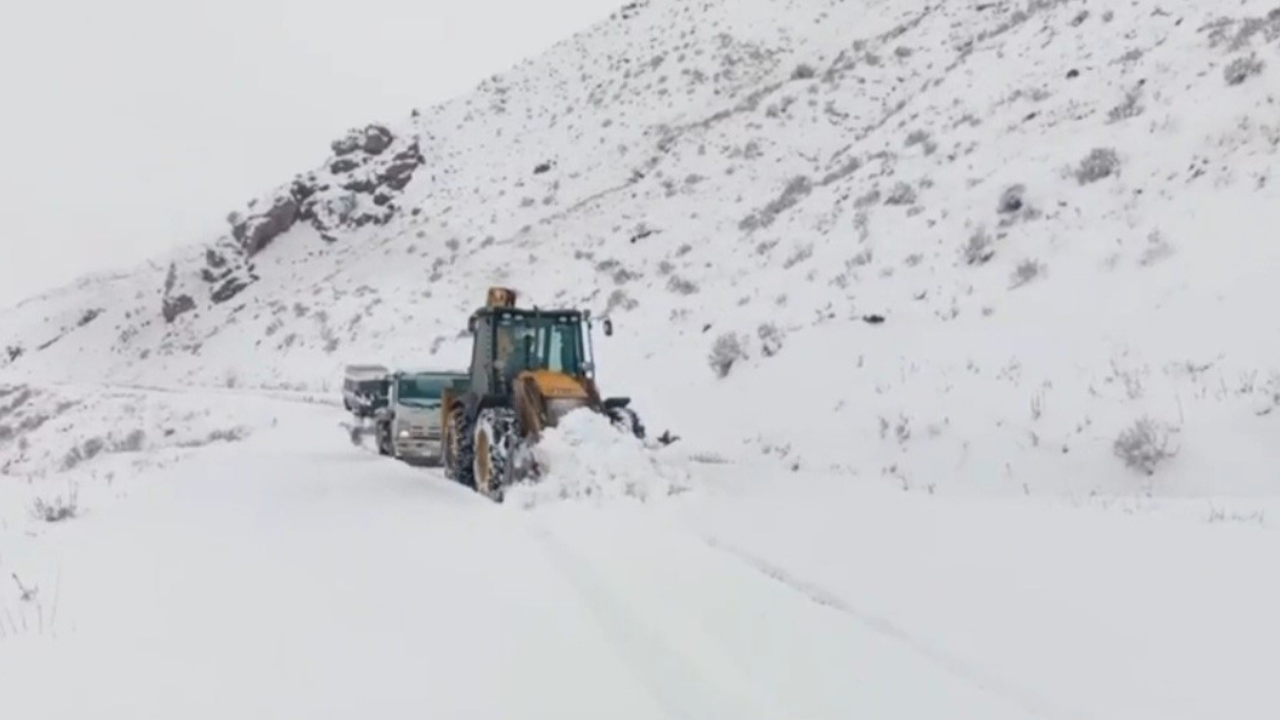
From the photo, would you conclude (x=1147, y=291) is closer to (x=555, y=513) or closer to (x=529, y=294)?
(x=555, y=513)

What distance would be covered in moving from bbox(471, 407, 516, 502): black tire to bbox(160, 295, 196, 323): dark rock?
146 feet

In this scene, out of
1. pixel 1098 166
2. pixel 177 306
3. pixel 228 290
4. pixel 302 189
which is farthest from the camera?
pixel 302 189

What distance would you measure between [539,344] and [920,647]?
842cm

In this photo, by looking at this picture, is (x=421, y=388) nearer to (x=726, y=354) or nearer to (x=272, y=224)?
(x=726, y=354)

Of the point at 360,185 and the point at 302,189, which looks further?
the point at 302,189

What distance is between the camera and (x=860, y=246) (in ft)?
63.4

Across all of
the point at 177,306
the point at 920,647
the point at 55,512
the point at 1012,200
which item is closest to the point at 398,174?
the point at 177,306

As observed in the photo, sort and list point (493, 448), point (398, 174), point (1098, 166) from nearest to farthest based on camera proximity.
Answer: point (493, 448) < point (1098, 166) < point (398, 174)

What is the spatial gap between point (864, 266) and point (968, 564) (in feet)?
38.8

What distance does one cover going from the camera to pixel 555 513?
971cm

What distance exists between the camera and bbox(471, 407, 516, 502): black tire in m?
11.7

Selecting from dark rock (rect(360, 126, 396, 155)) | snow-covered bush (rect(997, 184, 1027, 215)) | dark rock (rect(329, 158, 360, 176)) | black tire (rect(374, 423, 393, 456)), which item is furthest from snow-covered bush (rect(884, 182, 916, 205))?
dark rock (rect(360, 126, 396, 155))

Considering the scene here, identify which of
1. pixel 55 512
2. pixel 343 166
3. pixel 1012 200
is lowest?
pixel 55 512

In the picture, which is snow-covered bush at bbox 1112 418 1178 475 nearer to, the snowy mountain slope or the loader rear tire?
the snowy mountain slope
